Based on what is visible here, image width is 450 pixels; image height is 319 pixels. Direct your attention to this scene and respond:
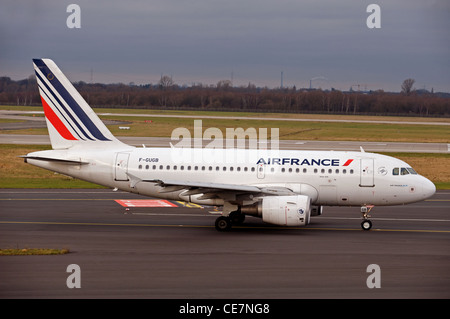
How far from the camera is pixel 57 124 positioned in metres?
31.4

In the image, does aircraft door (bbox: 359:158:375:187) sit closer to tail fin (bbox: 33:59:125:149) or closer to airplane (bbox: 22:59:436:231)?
airplane (bbox: 22:59:436:231)

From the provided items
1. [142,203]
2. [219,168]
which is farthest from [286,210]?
[142,203]

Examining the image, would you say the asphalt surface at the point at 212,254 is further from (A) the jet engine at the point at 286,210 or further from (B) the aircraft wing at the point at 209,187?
(B) the aircraft wing at the point at 209,187

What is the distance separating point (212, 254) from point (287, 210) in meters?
4.97

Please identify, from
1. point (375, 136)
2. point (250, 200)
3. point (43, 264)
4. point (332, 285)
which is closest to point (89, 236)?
point (43, 264)

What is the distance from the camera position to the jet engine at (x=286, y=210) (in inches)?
1069

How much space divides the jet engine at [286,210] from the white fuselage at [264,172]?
2354mm

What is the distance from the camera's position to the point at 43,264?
21.5m

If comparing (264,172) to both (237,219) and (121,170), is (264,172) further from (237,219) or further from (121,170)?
(121,170)

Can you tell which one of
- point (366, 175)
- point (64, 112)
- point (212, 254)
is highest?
point (64, 112)

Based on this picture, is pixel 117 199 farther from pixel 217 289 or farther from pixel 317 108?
pixel 317 108

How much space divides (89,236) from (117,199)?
40.0ft

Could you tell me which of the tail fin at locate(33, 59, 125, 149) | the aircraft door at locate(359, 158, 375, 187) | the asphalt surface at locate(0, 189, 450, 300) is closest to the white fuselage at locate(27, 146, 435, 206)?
the aircraft door at locate(359, 158, 375, 187)

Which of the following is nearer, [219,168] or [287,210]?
[287,210]
